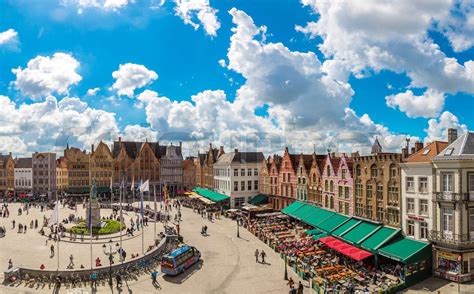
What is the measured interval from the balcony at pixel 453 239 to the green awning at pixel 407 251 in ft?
4.27

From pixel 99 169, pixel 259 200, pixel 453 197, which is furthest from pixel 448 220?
pixel 99 169

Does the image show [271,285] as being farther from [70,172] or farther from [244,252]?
[70,172]

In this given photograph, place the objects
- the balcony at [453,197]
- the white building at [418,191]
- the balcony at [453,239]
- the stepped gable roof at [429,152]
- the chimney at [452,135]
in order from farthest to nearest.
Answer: the chimney at [452,135] → the stepped gable roof at [429,152] → the white building at [418,191] → the balcony at [453,197] → the balcony at [453,239]

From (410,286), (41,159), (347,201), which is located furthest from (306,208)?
(41,159)

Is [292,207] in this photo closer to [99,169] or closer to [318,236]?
[318,236]

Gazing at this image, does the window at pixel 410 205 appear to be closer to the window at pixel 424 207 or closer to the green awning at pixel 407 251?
the window at pixel 424 207

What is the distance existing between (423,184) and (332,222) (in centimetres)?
1222

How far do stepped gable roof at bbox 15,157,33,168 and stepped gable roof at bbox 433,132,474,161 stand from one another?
99.8m

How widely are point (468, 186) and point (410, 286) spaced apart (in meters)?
9.22

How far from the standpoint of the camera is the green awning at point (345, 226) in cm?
3666

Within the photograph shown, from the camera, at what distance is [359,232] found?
34875 millimetres

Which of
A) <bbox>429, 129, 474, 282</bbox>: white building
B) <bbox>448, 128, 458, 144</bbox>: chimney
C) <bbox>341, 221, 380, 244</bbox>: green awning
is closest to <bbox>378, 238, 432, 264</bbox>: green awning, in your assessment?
<bbox>429, 129, 474, 282</bbox>: white building

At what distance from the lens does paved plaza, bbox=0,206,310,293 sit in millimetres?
A: 26670

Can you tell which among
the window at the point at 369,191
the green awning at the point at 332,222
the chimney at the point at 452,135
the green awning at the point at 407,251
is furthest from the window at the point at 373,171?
the chimney at the point at 452,135
